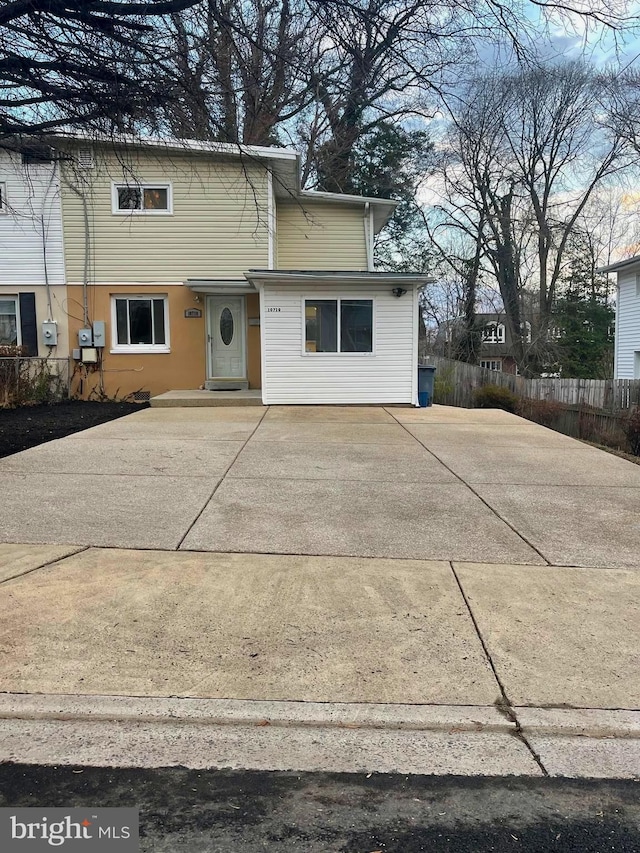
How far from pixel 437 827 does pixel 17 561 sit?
3.56m

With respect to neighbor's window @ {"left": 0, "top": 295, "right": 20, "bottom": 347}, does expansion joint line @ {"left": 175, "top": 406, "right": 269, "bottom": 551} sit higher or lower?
lower

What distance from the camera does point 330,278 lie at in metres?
13.7

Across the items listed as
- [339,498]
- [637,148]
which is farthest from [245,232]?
[637,148]

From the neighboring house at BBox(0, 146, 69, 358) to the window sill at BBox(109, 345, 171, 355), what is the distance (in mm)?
1321

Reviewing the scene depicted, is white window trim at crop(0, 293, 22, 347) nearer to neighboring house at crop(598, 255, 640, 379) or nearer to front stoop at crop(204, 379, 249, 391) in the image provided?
front stoop at crop(204, 379, 249, 391)

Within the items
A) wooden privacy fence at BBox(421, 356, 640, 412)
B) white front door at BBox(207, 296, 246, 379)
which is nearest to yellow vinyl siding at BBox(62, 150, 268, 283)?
white front door at BBox(207, 296, 246, 379)

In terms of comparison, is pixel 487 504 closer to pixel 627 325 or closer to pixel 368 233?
pixel 368 233

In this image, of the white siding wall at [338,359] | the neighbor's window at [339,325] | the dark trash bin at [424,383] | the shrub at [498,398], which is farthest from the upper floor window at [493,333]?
the neighbor's window at [339,325]

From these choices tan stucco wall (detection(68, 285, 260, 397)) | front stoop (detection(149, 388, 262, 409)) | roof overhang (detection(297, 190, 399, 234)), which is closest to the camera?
front stoop (detection(149, 388, 262, 409))

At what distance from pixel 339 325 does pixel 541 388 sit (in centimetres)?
871

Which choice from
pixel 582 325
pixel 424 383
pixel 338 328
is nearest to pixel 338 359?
pixel 338 328

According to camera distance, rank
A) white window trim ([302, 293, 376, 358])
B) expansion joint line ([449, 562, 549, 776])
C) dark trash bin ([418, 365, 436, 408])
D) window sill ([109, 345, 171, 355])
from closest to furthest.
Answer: expansion joint line ([449, 562, 549, 776]) → white window trim ([302, 293, 376, 358]) → dark trash bin ([418, 365, 436, 408]) → window sill ([109, 345, 171, 355])

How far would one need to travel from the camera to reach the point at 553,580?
449 cm

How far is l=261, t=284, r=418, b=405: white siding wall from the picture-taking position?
46.6ft
